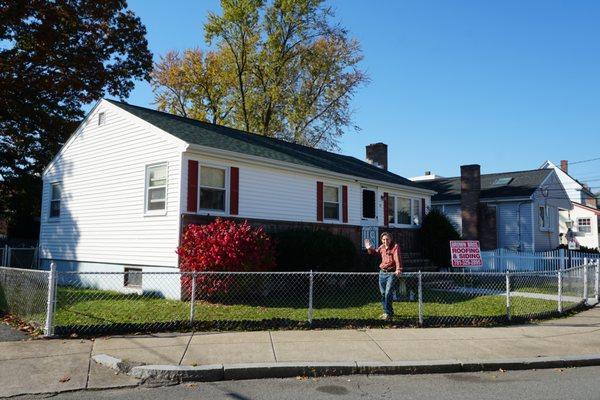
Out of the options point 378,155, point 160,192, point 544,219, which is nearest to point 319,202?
point 160,192

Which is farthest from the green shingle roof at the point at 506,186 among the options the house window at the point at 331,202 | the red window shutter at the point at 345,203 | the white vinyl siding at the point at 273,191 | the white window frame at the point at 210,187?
the white window frame at the point at 210,187

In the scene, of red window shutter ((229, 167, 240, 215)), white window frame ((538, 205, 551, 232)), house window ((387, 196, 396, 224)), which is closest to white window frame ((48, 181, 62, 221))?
red window shutter ((229, 167, 240, 215))

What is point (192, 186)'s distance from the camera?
41.4 ft

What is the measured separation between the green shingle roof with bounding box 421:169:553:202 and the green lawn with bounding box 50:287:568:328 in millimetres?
16029

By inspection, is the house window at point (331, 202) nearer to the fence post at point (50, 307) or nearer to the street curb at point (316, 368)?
the fence post at point (50, 307)

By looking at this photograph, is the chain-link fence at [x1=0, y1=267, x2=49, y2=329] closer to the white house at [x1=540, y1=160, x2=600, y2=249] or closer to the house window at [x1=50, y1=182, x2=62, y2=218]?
the house window at [x1=50, y1=182, x2=62, y2=218]

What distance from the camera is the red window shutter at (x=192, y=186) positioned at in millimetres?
12562

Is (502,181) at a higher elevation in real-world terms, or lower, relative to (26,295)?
higher

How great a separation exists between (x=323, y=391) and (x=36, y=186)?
23030mm

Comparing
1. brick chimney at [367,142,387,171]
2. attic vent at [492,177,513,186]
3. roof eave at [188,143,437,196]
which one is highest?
brick chimney at [367,142,387,171]

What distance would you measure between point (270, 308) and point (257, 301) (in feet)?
3.25

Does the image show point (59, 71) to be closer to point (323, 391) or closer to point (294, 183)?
point (294, 183)

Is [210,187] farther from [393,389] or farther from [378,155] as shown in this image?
[378,155]

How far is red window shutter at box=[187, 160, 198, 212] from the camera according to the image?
12.6 metres
